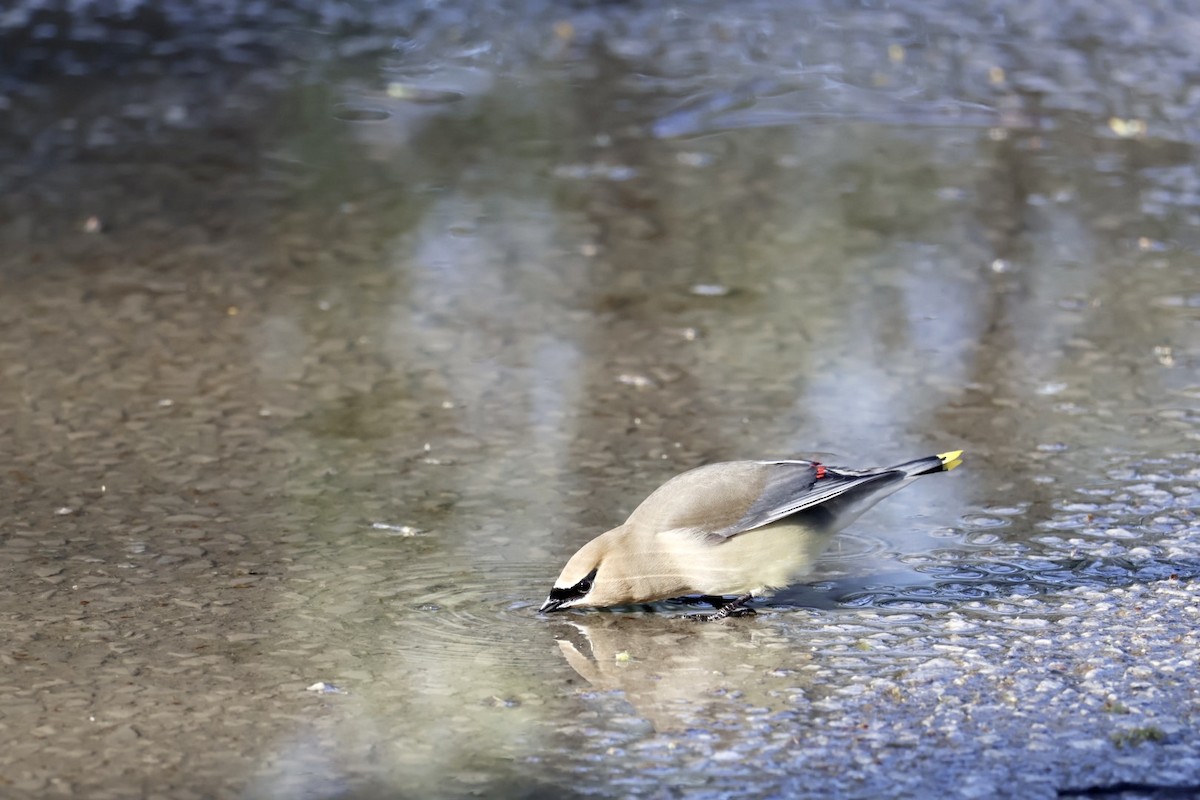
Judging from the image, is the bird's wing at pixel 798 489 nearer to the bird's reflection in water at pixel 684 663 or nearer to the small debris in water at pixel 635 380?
the bird's reflection in water at pixel 684 663

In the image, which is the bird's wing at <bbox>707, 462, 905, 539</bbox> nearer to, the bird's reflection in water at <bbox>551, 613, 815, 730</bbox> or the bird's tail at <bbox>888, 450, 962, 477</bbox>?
the bird's tail at <bbox>888, 450, 962, 477</bbox>

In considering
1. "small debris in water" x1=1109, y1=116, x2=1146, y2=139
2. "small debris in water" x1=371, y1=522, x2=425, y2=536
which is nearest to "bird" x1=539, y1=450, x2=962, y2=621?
"small debris in water" x1=371, y1=522, x2=425, y2=536

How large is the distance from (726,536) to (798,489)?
0.24 meters

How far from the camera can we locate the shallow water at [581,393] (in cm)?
378

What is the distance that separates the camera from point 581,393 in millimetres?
6078

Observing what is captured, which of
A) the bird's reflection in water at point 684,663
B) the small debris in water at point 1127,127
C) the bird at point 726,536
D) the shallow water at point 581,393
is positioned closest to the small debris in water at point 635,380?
the shallow water at point 581,393

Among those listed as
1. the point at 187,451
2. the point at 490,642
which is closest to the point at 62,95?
the point at 187,451

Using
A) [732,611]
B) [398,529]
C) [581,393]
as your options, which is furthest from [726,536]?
[581,393]

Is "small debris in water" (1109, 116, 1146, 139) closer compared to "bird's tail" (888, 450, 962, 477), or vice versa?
"bird's tail" (888, 450, 962, 477)

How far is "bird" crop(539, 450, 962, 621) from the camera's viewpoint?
4398 mm

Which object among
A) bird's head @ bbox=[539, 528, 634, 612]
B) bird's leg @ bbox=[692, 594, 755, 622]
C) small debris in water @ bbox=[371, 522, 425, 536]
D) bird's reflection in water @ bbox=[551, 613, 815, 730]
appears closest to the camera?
bird's reflection in water @ bbox=[551, 613, 815, 730]

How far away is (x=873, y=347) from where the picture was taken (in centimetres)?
654

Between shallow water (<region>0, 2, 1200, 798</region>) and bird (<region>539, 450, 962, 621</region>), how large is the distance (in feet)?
0.37

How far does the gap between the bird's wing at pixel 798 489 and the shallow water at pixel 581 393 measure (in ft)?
0.93
